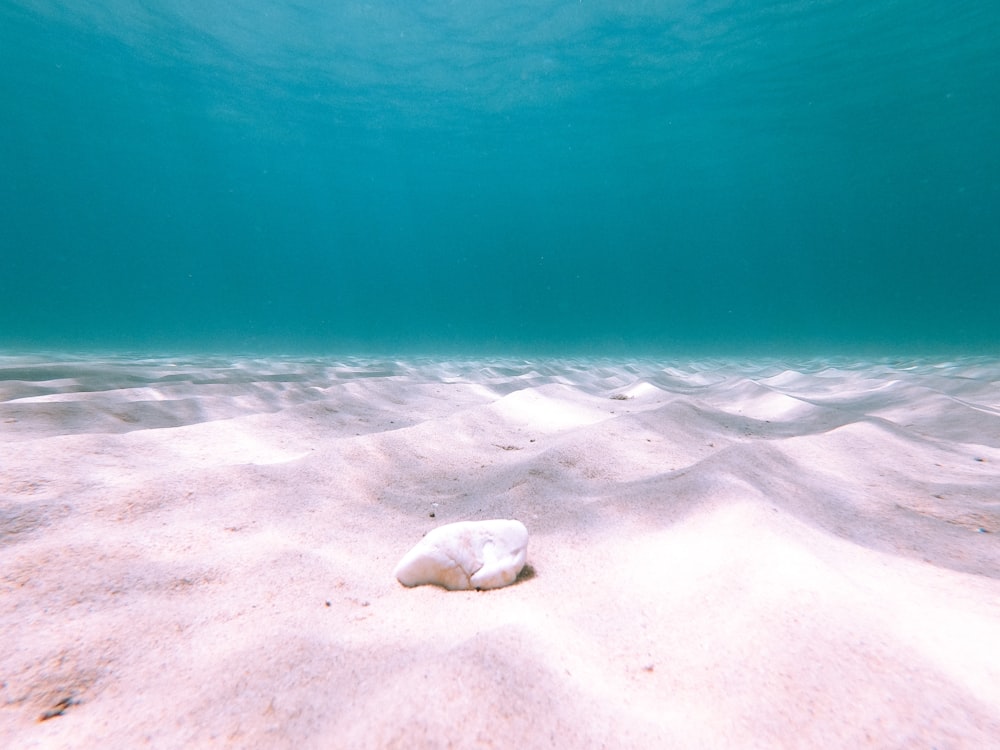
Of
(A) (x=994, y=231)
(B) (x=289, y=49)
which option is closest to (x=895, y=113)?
(B) (x=289, y=49)

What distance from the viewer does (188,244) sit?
4309 inches

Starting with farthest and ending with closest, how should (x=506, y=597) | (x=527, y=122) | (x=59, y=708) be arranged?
(x=527, y=122) < (x=506, y=597) < (x=59, y=708)

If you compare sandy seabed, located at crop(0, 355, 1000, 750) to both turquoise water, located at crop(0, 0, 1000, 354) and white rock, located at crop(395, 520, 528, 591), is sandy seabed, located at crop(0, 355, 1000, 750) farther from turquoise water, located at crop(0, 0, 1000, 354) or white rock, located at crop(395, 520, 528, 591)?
turquoise water, located at crop(0, 0, 1000, 354)

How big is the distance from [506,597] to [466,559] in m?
0.18

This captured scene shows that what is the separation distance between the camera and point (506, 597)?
1379 mm

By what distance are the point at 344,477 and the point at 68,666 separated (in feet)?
4.51

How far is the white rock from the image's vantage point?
4.73ft

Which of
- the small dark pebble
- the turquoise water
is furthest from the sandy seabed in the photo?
the turquoise water

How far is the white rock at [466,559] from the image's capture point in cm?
144

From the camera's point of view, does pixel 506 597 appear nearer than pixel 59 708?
No

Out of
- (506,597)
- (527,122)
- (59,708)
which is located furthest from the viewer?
(527,122)

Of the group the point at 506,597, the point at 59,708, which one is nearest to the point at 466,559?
the point at 506,597

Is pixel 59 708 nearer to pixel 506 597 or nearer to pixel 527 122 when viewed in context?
pixel 506 597

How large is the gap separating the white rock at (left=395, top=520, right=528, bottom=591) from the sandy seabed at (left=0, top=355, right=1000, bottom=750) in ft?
0.20
